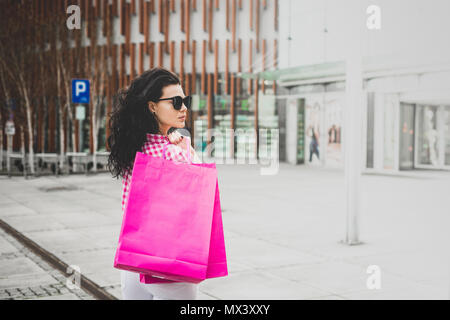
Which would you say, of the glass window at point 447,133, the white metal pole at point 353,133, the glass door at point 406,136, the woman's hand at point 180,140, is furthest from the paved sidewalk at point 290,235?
the glass window at point 447,133

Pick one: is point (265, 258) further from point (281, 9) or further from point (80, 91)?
point (281, 9)

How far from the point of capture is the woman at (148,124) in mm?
2551

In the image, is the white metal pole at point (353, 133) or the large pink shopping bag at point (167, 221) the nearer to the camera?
the large pink shopping bag at point (167, 221)

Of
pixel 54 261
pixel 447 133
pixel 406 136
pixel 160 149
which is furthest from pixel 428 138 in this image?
pixel 160 149

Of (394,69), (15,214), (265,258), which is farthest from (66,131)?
(265,258)

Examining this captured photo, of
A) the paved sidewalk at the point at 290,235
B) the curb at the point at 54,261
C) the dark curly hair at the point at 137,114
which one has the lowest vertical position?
the curb at the point at 54,261

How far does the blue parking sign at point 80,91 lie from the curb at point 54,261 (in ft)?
27.5

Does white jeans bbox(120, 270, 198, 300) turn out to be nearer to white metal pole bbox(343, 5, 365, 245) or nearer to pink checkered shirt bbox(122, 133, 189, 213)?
pink checkered shirt bbox(122, 133, 189, 213)

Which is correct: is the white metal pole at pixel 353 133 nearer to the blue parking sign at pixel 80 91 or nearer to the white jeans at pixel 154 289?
the white jeans at pixel 154 289

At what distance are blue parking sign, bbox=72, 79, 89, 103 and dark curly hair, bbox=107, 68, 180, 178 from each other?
16.4 m

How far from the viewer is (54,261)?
24.6 ft

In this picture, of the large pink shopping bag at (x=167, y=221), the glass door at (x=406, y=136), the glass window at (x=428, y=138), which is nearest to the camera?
the large pink shopping bag at (x=167, y=221)

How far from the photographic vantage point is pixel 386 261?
23.6 feet
